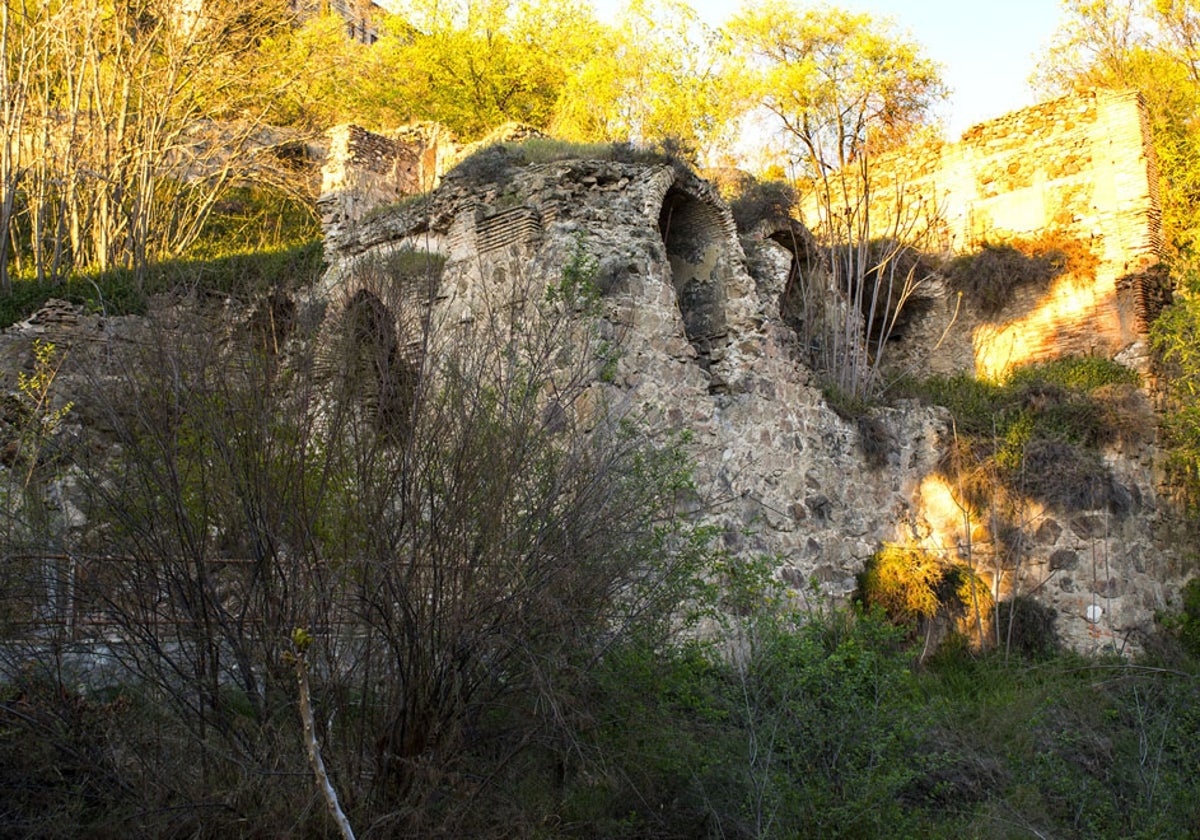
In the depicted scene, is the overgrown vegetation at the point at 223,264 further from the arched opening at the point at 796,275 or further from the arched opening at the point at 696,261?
the arched opening at the point at 796,275

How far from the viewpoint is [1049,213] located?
15102mm

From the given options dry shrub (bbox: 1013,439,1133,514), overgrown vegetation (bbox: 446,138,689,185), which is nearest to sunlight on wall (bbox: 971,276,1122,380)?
dry shrub (bbox: 1013,439,1133,514)

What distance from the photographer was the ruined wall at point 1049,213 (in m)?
14.3

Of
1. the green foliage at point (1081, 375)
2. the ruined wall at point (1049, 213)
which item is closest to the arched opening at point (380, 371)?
the green foliage at point (1081, 375)

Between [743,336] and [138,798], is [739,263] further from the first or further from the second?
[138,798]

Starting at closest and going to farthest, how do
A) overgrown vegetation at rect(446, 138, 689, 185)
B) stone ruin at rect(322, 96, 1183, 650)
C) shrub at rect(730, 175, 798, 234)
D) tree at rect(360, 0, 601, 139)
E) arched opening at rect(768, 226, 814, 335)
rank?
stone ruin at rect(322, 96, 1183, 650)
overgrown vegetation at rect(446, 138, 689, 185)
arched opening at rect(768, 226, 814, 335)
shrub at rect(730, 175, 798, 234)
tree at rect(360, 0, 601, 139)

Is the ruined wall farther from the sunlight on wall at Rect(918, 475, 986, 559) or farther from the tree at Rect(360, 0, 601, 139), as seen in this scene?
the tree at Rect(360, 0, 601, 139)

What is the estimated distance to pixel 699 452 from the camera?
31.4 feet

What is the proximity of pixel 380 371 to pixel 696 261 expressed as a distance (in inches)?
222

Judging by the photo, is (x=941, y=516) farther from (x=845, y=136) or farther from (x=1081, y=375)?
(x=845, y=136)

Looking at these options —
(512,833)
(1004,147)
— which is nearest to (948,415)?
(1004,147)

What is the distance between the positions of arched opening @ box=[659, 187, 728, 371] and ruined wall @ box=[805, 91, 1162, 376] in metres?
5.12

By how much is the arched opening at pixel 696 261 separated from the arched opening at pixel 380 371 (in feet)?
15.5

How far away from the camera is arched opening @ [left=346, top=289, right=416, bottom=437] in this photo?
19.3ft
